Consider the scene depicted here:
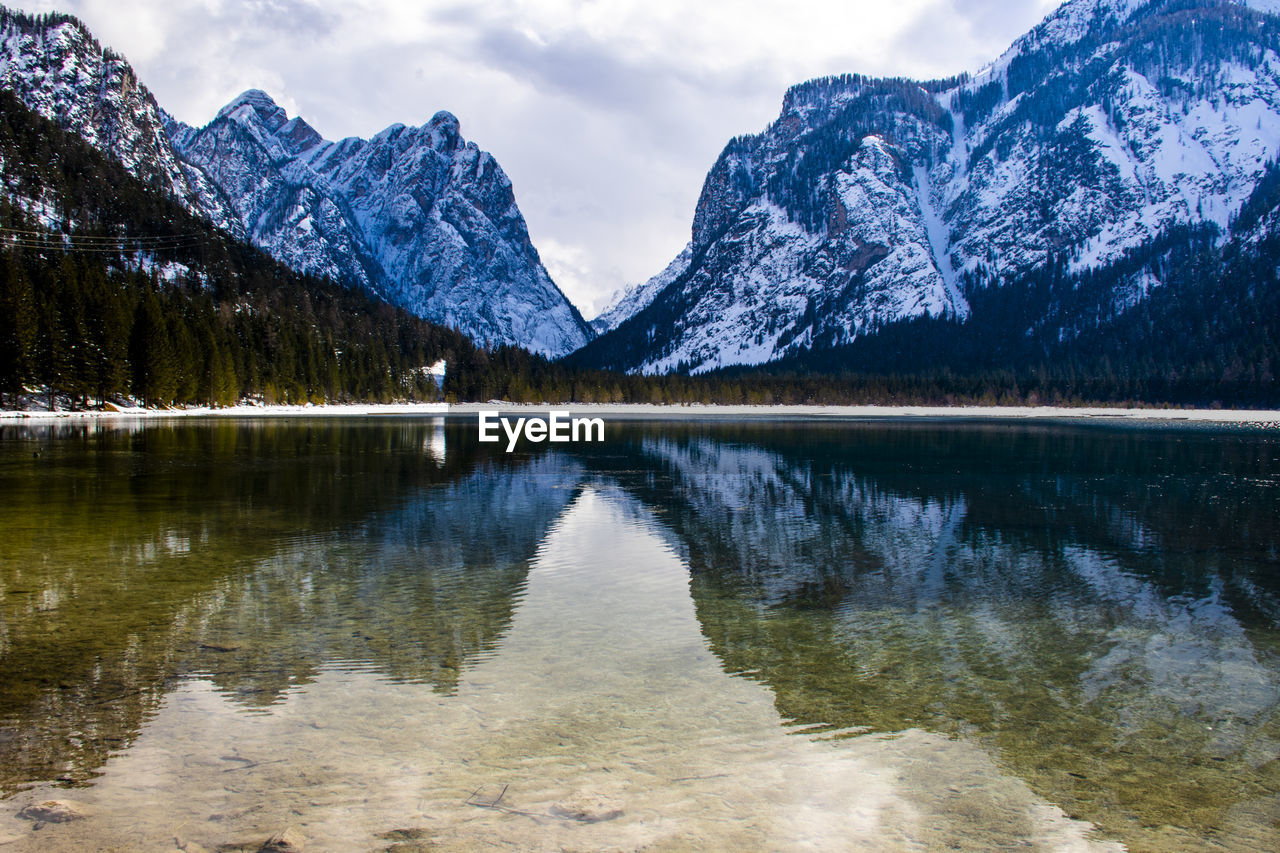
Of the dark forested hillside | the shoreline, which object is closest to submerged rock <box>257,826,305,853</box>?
the shoreline

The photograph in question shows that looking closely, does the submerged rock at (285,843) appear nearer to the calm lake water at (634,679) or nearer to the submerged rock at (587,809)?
the calm lake water at (634,679)

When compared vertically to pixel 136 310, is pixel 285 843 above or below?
below

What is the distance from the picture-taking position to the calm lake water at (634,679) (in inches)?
259

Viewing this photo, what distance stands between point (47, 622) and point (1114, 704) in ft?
48.7

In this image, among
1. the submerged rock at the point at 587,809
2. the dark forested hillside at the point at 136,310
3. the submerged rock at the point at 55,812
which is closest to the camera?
the submerged rock at the point at 55,812

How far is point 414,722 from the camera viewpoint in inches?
335

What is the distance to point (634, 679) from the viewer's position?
10.0 meters

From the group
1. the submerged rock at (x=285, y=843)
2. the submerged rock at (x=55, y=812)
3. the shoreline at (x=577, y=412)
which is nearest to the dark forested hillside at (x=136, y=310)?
the shoreline at (x=577, y=412)

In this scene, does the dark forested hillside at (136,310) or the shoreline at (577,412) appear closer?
the dark forested hillside at (136,310)

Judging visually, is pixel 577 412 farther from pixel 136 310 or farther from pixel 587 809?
pixel 587 809

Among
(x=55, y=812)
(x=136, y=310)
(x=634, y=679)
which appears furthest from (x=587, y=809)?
(x=136, y=310)

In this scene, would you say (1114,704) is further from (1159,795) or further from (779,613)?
(779,613)

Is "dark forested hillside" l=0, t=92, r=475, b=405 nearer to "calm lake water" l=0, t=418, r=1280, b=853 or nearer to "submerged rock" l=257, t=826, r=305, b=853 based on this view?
"calm lake water" l=0, t=418, r=1280, b=853

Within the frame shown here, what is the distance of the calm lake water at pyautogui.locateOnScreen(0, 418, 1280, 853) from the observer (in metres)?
6.59
